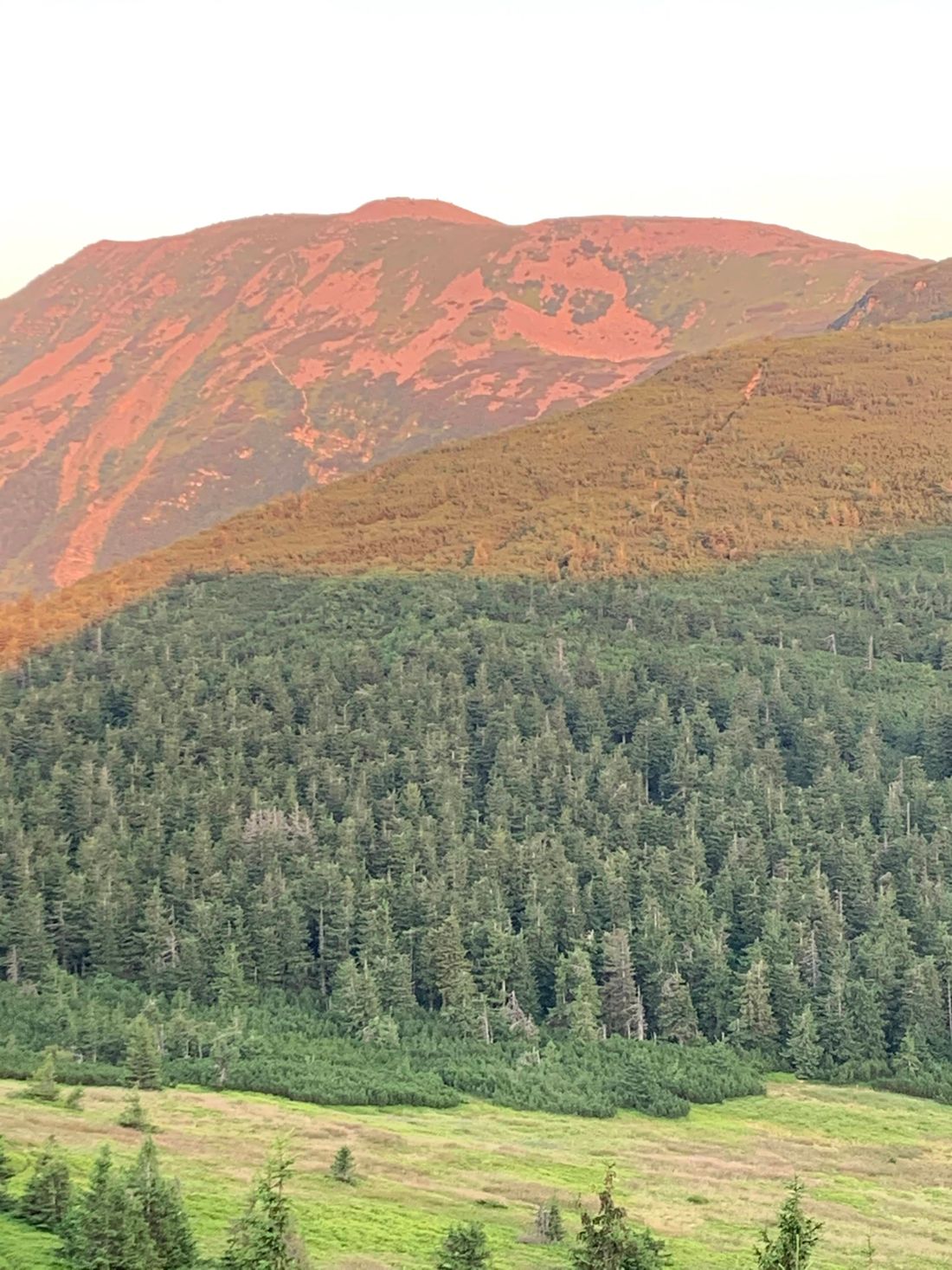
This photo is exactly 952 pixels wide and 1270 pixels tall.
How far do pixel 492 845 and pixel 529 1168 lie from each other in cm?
4980

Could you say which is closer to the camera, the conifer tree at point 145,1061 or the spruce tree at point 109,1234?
the spruce tree at point 109,1234

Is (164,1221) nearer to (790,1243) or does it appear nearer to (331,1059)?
(790,1243)

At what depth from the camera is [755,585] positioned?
184500 millimetres

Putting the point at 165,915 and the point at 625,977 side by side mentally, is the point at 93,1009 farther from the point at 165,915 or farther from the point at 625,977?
the point at 625,977

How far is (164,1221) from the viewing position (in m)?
50.6

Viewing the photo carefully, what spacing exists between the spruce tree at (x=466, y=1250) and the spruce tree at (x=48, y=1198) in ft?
42.5

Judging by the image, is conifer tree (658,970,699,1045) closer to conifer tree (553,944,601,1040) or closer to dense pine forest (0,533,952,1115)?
dense pine forest (0,533,952,1115)

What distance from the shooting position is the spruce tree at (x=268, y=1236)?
46.1 meters

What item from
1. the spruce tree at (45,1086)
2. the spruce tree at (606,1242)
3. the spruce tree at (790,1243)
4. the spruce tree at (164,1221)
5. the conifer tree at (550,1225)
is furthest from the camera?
the spruce tree at (45,1086)

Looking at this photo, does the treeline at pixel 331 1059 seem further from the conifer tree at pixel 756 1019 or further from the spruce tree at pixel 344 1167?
the spruce tree at pixel 344 1167

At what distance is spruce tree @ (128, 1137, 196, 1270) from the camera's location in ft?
164

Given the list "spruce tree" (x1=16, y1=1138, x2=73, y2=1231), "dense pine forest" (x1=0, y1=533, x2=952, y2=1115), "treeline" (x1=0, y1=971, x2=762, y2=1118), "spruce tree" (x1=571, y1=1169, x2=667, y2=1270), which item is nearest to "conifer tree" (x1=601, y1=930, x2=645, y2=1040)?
"dense pine forest" (x1=0, y1=533, x2=952, y2=1115)

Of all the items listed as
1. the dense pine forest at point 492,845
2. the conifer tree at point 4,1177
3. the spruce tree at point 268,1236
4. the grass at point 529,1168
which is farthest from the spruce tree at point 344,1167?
the spruce tree at point 268,1236

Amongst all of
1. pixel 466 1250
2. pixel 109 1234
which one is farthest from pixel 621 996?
pixel 109 1234
